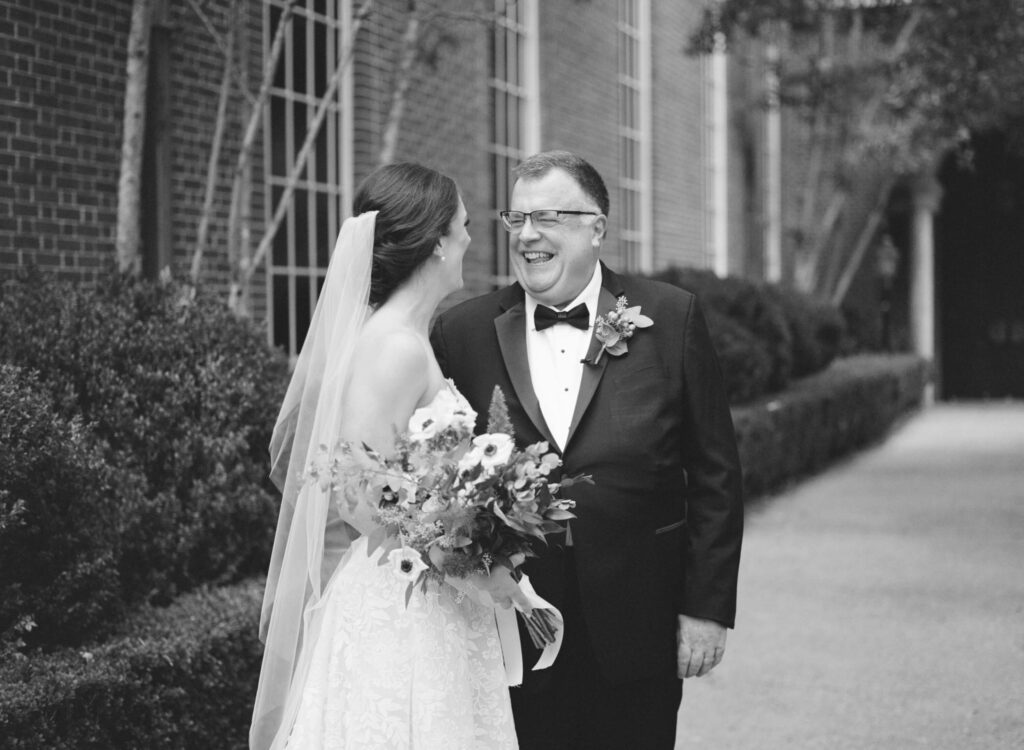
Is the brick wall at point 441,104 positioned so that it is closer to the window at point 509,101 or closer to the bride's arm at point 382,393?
the window at point 509,101

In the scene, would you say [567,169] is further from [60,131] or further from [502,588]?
[60,131]

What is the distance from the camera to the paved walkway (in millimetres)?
5617

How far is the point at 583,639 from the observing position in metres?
3.43

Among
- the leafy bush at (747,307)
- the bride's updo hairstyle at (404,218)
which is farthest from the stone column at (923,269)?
the bride's updo hairstyle at (404,218)

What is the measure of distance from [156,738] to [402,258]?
6.22ft

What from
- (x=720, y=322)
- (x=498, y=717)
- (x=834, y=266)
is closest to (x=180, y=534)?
(x=498, y=717)

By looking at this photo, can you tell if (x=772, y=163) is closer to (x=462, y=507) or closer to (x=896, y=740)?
(x=896, y=740)

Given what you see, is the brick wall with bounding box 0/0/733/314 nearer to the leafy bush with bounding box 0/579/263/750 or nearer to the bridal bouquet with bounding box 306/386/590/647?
the leafy bush with bounding box 0/579/263/750

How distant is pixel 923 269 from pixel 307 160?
54.6 feet

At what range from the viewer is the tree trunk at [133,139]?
22.1 feet

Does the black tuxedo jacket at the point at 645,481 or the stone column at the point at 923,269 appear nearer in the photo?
the black tuxedo jacket at the point at 645,481

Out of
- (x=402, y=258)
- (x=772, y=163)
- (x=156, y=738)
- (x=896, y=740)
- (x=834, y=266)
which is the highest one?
(x=772, y=163)

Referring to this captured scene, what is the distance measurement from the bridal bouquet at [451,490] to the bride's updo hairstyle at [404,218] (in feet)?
1.44

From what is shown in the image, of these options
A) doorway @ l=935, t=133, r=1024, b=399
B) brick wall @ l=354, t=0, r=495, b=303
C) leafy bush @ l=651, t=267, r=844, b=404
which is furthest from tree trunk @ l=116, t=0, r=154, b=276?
doorway @ l=935, t=133, r=1024, b=399
